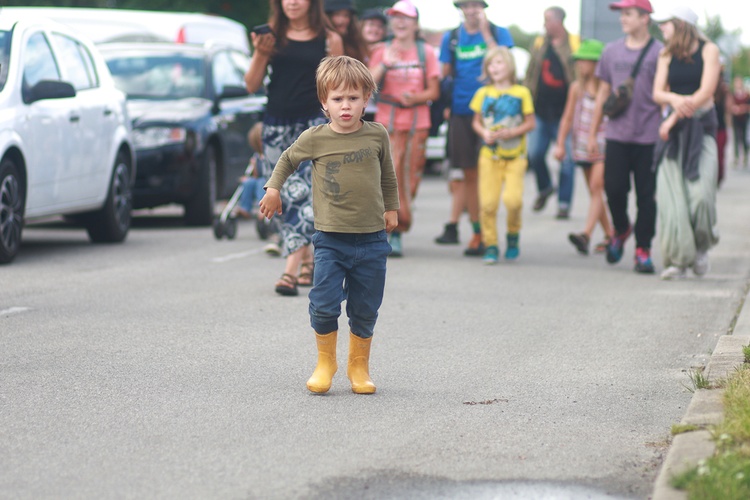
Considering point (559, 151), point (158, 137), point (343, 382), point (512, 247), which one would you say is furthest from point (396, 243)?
point (343, 382)

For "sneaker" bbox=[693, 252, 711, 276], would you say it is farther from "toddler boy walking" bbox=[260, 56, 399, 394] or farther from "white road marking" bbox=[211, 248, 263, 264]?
"toddler boy walking" bbox=[260, 56, 399, 394]

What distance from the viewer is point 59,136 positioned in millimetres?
10984

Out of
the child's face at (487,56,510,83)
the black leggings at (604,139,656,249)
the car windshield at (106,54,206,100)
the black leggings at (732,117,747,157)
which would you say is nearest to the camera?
the black leggings at (604,139,656,249)

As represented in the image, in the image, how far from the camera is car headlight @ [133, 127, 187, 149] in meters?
13.8

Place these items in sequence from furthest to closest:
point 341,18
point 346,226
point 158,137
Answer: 1. point 158,137
2. point 341,18
3. point 346,226

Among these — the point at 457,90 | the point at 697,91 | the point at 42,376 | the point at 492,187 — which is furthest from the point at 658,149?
the point at 42,376

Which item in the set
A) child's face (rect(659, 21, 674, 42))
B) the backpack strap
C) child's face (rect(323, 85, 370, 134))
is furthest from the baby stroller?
child's face (rect(323, 85, 370, 134))

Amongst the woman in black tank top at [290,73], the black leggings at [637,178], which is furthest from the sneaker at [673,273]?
the woman in black tank top at [290,73]

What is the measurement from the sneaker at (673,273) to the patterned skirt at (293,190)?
2.91 meters

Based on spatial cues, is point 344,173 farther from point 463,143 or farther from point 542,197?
point 542,197

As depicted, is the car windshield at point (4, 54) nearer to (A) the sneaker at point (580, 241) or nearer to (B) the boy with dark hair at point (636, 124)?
(B) the boy with dark hair at point (636, 124)

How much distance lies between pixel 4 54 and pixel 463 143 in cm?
385

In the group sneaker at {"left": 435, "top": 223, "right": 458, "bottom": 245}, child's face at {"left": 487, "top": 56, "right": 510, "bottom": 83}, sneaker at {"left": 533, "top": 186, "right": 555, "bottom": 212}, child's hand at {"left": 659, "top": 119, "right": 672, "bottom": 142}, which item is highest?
child's face at {"left": 487, "top": 56, "right": 510, "bottom": 83}

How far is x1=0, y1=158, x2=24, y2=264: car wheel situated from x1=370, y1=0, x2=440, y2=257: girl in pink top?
2978 mm
